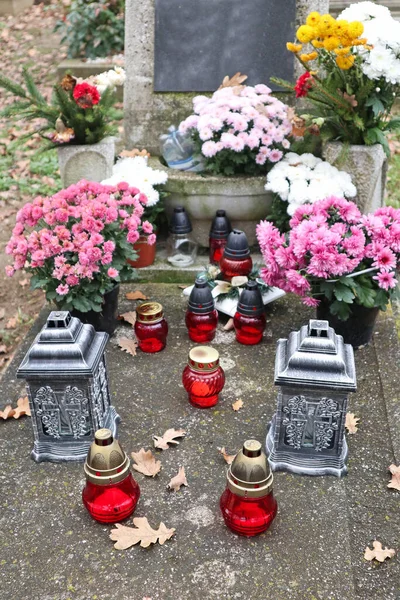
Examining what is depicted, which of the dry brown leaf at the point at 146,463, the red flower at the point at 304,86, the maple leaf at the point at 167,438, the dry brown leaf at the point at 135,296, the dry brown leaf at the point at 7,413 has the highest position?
the red flower at the point at 304,86

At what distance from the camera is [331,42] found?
10.7 ft

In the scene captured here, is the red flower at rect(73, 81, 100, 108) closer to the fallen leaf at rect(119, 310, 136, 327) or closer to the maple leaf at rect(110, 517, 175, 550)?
the fallen leaf at rect(119, 310, 136, 327)

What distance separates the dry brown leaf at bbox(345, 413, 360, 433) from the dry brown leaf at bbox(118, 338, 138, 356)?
117 centimetres

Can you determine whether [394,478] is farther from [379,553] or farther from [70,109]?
[70,109]

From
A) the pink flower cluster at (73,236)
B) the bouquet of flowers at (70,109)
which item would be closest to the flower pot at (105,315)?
the pink flower cluster at (73,236)

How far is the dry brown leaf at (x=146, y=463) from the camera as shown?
2465 millimetres

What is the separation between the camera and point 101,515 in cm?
220

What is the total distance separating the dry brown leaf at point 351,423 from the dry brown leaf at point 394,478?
0.86ft

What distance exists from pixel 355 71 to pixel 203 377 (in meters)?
1.95

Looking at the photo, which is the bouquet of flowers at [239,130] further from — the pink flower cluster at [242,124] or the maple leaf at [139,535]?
the maple leaf at [139,535]

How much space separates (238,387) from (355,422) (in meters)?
0.59

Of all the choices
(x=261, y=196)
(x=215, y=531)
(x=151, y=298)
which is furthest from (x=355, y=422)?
(x=261, y=196)

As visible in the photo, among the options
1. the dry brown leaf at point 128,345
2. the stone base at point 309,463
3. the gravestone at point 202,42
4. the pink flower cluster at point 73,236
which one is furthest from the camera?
the gravestone at point 202,42

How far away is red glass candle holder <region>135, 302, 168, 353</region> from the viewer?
10.2 feet
